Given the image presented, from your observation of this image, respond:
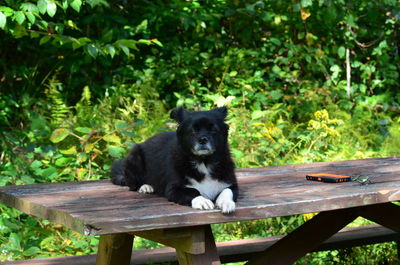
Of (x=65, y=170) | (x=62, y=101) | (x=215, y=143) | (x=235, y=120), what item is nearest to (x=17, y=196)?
(x=215, y=143)

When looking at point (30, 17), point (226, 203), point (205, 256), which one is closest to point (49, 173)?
point (30, 17)

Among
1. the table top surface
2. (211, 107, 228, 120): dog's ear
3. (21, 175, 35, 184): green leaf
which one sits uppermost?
(211, 107, 228, 120): dog's ear

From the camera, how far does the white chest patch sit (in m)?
3.36

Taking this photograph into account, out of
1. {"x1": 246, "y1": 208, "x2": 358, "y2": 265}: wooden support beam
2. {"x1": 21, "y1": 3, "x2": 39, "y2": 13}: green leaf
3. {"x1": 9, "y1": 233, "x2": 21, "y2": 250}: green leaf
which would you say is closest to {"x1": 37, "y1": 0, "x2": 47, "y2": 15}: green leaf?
{"x1": 21, "y1": 3, "x2": 39, "y2": 13}: green leaf

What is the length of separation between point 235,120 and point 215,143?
12.7ft

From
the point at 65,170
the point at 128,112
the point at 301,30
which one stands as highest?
the point at 301,30

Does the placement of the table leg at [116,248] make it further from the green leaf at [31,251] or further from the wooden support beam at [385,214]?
the wooden support beam at [385,214]

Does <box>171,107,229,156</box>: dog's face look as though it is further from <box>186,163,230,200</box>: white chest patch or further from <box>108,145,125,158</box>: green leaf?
<box>108,145,125,158</box>: green leaf

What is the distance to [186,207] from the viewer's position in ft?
9.84

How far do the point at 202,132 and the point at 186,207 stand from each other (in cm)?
50

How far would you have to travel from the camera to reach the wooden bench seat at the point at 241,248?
4305 millimetres

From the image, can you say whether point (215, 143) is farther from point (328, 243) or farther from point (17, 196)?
point (328, 243)

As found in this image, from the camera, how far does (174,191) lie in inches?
128

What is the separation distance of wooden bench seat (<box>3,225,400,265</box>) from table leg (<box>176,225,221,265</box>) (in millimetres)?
1320
